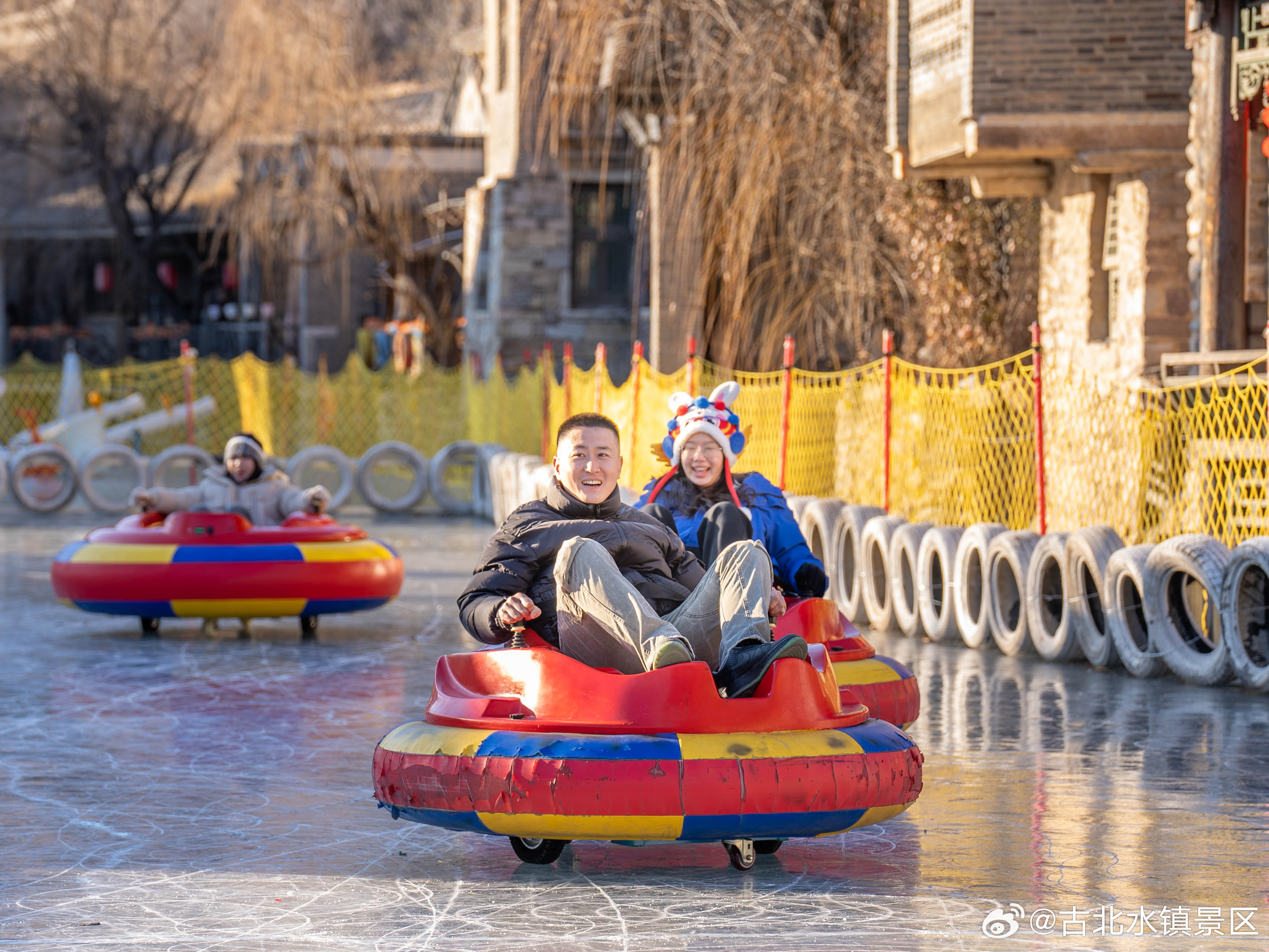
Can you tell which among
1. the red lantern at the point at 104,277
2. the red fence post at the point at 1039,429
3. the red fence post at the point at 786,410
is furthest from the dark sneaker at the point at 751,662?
the red lantern at the point at 104,277

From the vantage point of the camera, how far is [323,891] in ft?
18.7

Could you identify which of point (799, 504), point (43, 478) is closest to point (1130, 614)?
point (799, 504)

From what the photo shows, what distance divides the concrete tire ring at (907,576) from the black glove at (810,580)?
406 centimetres

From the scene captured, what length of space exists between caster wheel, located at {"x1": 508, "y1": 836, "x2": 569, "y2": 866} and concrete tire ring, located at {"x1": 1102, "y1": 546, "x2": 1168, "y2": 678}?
4994 mm

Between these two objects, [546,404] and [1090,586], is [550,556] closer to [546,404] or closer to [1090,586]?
[1090,586]

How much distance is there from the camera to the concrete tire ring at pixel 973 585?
11719 millimetres

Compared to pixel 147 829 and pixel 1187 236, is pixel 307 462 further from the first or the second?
pixel 147 829

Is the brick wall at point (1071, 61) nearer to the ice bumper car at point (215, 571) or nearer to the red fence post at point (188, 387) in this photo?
the ice bumper car at point (215, 571)

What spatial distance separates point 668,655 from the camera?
585 cm

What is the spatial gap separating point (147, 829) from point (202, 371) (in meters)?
27.0

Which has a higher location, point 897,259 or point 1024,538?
point 897,259

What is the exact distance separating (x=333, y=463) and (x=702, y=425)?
57.9 feet

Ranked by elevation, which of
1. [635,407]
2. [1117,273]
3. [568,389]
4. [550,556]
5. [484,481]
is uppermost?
[1117,273]

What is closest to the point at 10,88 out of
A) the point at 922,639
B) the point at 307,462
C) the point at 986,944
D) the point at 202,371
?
the point at 202,371
